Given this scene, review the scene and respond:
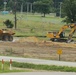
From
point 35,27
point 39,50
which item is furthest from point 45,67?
point 35,27

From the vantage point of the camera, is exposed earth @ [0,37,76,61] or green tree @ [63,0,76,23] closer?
exposed earth @ [0,37,76,61]

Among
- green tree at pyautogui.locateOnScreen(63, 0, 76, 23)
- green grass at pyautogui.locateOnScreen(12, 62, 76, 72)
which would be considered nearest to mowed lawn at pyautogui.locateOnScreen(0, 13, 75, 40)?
green tree at pyautogui.locateOnScreen(63, 0, 76, 23)

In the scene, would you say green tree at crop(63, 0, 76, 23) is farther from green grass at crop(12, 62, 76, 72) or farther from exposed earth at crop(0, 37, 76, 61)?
green grass at crop(12, 62, 76, 72)

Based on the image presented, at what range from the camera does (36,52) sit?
3972cm

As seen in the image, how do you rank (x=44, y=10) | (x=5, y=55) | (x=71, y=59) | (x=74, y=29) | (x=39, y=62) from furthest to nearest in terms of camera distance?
1. (x=44, y=10)
2. (x=74, y=29)
3. (x=5, y=55)
4. (x=71, y=59)
5. (x=39, y=62)

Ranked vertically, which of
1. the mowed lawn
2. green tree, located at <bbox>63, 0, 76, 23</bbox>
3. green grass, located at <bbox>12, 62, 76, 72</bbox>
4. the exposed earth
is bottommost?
the mowed lawn

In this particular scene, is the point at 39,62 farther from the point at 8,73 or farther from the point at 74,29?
the point at 74,29

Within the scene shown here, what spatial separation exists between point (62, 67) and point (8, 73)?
Result: 615cm

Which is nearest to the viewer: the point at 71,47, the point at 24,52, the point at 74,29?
the point at 24,52

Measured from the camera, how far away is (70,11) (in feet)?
263

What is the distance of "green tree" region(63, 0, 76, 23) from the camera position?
78.6 m

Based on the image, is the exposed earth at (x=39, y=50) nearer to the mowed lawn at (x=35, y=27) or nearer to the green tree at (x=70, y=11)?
the mowed lawn at (x=35, y=27)

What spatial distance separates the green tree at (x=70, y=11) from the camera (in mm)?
78562

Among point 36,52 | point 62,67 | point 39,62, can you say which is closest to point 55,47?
point 36,52
